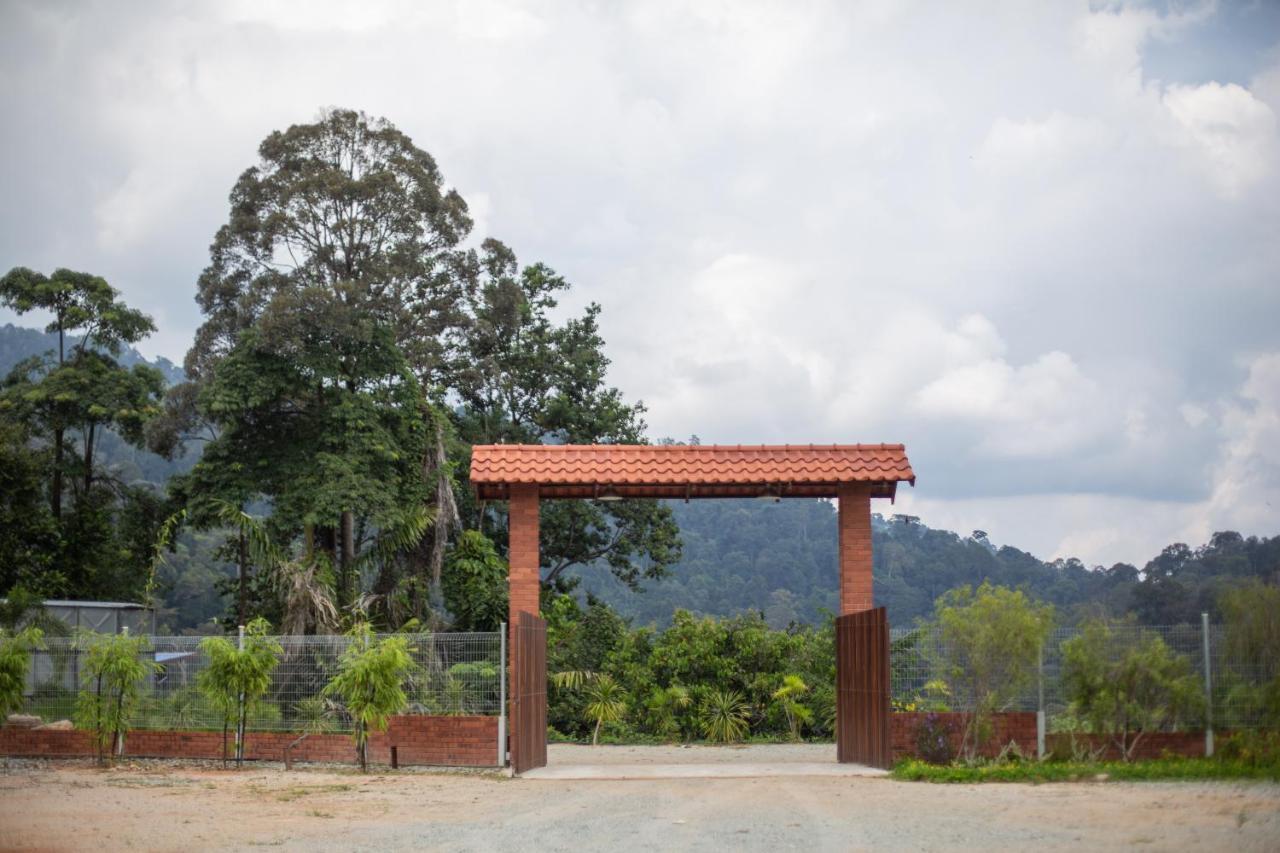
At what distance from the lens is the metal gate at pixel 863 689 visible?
49.8 feet

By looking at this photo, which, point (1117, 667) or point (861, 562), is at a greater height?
point (861, 562)

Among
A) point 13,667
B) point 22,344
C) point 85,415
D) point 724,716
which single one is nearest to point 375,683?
point 13,667

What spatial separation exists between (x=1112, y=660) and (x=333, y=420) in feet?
58.3

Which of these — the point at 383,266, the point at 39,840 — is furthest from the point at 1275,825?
the point at 383,266

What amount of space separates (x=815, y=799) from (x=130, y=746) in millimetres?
11024

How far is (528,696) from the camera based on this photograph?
1664 centimetres

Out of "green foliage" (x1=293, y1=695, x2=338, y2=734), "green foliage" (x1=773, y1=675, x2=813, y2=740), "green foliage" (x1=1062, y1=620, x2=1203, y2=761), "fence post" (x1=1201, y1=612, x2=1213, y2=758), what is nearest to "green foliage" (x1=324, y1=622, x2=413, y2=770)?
"green foliage" (x1=293, y1=695, x2=338, y2=734)

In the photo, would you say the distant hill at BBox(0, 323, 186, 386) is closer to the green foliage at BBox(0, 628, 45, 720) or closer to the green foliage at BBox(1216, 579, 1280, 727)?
the green foliage at BBox(0, 628, 45, 720)

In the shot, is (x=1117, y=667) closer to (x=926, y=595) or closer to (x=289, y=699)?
(x=289, y=699)

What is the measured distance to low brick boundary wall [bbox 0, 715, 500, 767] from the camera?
54.9 ft

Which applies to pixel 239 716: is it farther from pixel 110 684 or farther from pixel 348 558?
pixel 348 558

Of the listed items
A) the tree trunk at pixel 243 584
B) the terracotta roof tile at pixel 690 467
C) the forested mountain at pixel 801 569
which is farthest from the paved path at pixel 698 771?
the forested mountain at pixel 801 569

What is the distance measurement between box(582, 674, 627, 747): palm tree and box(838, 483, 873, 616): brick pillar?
5179 mm

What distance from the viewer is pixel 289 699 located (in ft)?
58.6
